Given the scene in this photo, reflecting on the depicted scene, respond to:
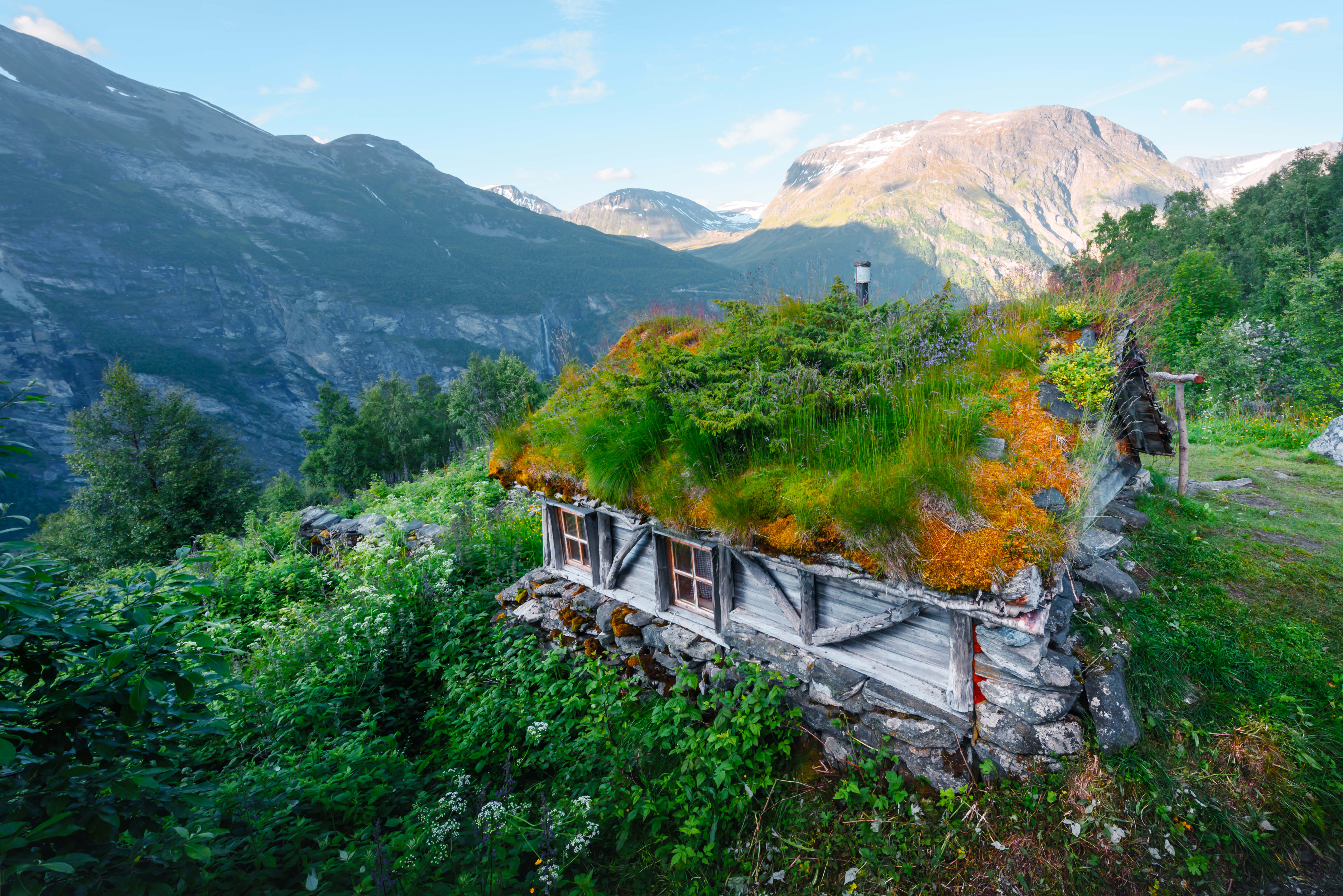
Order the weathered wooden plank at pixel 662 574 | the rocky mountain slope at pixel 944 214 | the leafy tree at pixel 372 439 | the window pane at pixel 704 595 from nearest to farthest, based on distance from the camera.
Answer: the window pane at pixel 704 595 < the weathered wooden plank at pixel 662 574 < the leafy tree at pixel 372 439 < the rocky mountain slope at pixel 944 214

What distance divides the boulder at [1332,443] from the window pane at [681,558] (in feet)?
47.7

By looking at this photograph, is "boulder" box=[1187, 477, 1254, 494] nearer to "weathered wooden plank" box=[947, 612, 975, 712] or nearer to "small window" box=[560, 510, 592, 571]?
"weathered wooden plank" box=[947, 612, 975, 712]

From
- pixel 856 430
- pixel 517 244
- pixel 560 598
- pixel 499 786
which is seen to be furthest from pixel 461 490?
pixel 517 244

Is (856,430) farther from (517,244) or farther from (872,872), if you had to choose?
(517,244)

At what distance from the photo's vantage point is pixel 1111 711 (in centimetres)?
431

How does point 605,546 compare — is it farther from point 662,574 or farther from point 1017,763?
point 1017,763

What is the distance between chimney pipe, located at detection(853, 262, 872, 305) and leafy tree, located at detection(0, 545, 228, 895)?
7.16 m

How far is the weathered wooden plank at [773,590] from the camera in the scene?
5.25 metres

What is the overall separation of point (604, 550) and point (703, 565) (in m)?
1.71

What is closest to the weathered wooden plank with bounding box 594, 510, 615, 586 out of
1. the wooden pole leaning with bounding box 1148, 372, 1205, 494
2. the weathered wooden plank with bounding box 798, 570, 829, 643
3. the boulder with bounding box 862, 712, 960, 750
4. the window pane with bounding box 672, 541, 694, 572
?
the window pane with bounding box 672, 541, 694, 572

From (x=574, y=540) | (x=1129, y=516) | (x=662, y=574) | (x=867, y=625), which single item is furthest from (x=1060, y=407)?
(x=574, y=540)

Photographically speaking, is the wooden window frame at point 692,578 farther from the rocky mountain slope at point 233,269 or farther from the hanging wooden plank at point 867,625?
the rocky mountain slope at point 233,269

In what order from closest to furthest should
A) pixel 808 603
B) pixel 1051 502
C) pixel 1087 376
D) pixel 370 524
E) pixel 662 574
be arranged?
pixel 1051 502, pixel 1087 376, pixel 808 603, pixel 662 574, pixel 370 524

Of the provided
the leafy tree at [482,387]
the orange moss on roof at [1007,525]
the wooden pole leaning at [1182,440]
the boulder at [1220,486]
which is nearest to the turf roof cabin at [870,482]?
the orange moss on roof at [1007,525]
